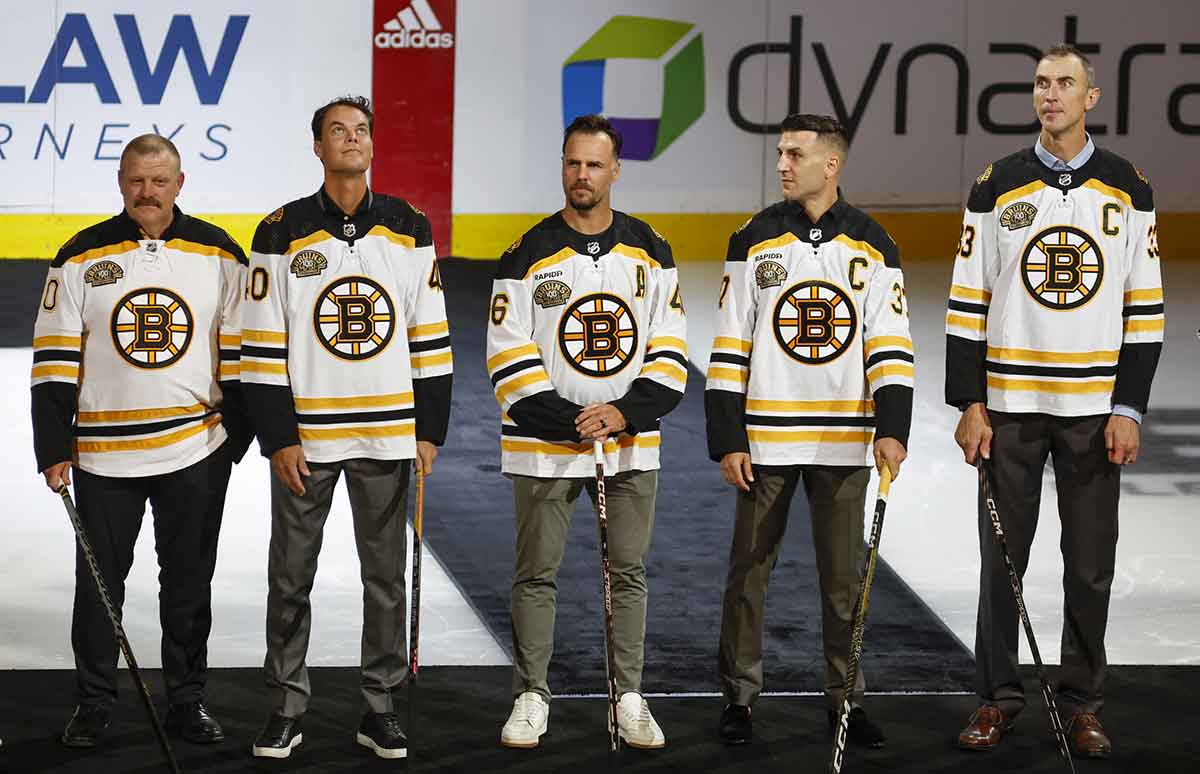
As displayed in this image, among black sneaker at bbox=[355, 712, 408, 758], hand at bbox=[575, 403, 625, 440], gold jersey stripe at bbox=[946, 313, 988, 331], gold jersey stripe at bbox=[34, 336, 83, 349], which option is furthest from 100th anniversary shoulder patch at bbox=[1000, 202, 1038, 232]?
gold jersey stripe at bbox=[34, 336, 83, 349]

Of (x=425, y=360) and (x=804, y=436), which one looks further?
(x=804, y=436)

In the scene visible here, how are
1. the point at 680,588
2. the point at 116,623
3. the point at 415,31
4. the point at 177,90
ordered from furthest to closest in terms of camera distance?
the point at 415,31, the point at 177,90, the point at 680,588, the point at 116,623

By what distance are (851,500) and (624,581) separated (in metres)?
0.58

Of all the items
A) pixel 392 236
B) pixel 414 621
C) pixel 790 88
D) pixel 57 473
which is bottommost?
pixel 414 621

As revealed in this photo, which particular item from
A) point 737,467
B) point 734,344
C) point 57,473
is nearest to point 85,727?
point 57,473

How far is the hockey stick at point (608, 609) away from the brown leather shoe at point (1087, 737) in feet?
3.63

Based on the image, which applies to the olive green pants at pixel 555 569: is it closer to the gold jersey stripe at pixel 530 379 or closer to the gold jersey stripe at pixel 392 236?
the gold jersey stripe at pixel 530 379

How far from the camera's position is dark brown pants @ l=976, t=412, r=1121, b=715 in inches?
177

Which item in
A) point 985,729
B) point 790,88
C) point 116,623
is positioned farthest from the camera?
point 790,88

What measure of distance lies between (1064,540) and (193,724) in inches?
84.1

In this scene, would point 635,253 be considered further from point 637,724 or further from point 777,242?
point 637,724

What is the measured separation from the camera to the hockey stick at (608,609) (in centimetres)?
423

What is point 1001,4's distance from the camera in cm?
1219

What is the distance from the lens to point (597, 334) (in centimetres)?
440
